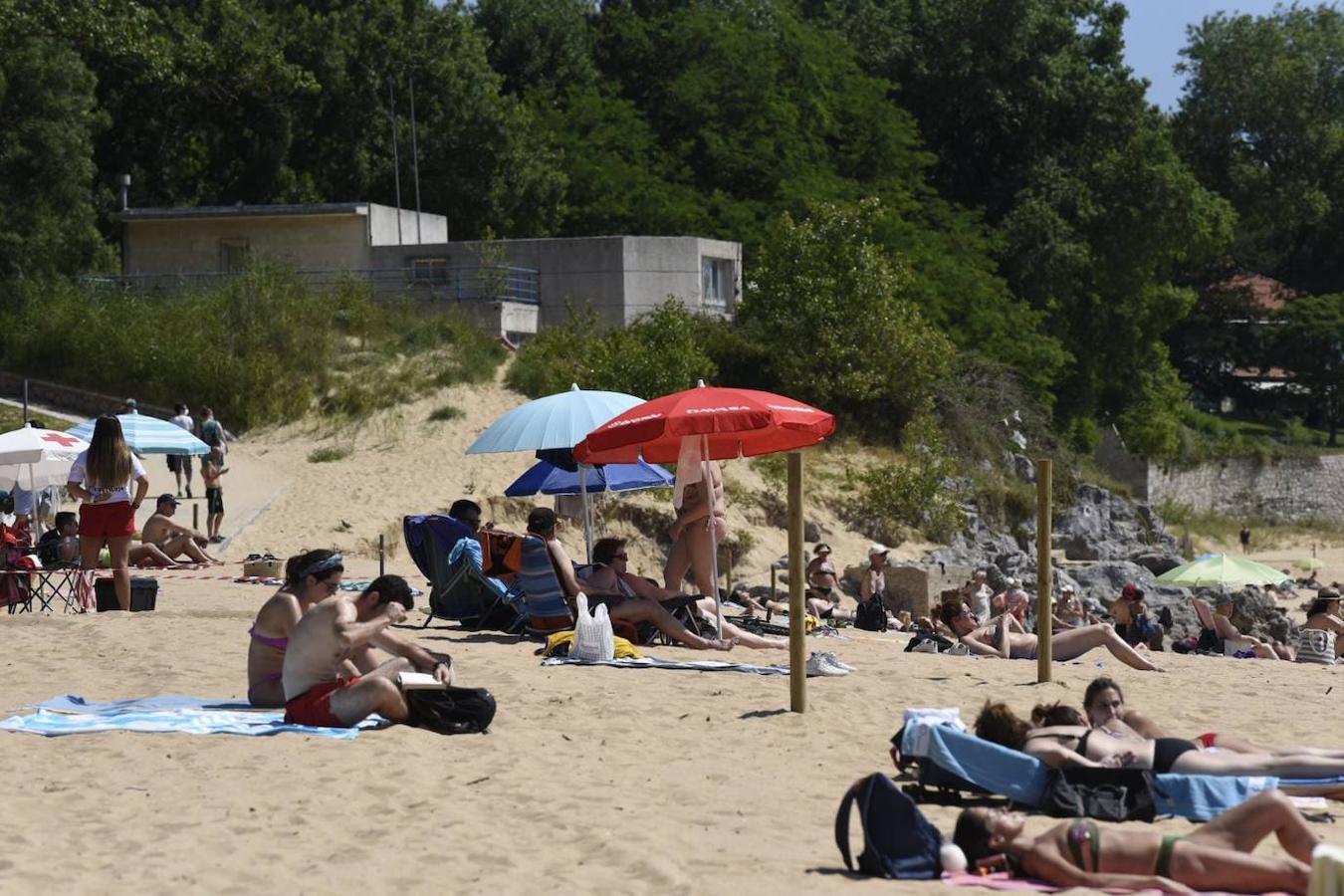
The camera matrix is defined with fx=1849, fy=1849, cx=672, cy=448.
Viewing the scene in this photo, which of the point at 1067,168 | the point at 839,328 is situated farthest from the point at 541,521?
the point at 1067,168

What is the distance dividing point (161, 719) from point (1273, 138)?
5754cm

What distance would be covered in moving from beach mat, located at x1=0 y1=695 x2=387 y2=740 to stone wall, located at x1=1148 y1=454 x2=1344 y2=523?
137ft

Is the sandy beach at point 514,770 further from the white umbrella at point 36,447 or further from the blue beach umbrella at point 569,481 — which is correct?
the white umbrella at point 36,447

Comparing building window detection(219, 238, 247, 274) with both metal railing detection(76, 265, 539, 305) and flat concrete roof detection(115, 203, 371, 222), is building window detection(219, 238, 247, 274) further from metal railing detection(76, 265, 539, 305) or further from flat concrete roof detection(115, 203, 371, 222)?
metal railing detection(76, 265, 539, 305)

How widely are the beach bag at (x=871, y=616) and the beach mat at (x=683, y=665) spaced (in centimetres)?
545

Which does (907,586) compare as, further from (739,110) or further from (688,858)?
(739,110)

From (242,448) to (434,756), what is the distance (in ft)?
65.4

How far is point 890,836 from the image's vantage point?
6.84 meters

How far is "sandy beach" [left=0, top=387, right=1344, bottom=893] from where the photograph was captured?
6879 mm

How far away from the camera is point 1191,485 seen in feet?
161

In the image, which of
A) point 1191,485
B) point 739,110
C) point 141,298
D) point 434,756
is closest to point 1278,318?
point 1191,485

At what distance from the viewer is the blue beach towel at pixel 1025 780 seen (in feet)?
25.6

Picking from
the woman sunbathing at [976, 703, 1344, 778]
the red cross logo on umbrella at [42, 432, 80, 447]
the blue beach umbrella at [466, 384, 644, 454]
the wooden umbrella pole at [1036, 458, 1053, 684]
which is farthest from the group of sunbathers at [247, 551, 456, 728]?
→ the red cross logo on umbrella at [42, 432, 80, 447]

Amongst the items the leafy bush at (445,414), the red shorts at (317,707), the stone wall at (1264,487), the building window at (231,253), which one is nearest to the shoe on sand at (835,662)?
the red shorts at (317,707)
